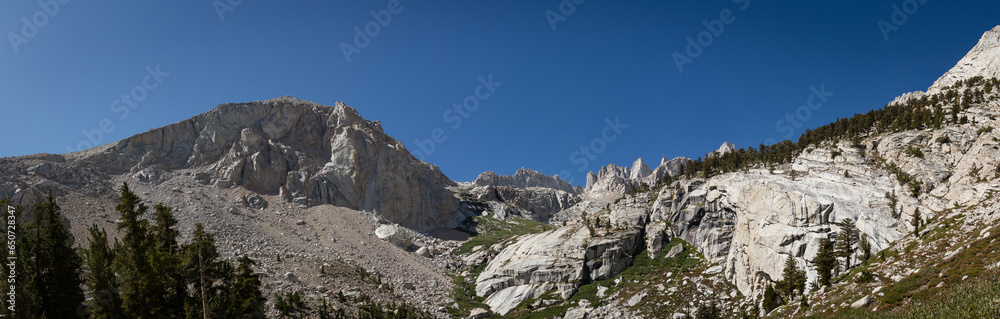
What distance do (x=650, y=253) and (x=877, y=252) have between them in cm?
4009

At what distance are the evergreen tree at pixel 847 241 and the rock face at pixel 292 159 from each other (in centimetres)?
12946

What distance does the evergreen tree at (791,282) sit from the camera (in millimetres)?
54031

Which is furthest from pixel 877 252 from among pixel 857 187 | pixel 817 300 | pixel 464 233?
pixel 464 233

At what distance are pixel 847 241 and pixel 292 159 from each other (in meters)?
153

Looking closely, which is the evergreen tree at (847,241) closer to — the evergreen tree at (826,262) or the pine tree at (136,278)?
the evergreen tree at (826,262)

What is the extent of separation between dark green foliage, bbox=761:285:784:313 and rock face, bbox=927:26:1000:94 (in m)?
75.9

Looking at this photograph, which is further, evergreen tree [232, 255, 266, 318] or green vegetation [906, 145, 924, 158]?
green vegetation [906, 145, 924, 158]

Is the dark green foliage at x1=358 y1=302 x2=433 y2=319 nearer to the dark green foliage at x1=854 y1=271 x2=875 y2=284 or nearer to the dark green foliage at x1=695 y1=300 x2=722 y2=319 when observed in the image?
the dark green foliage at x1=695 y1=300 x2=722 y2=319

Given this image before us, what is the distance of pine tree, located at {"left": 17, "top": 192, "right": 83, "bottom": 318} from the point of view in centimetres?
3042

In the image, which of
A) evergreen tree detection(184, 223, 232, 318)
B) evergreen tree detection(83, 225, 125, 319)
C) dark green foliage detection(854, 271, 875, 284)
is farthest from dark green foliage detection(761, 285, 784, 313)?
evergreen tree detection(83, 225, 125, 319)

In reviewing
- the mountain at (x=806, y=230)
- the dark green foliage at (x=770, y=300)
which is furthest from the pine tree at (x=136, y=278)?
the dark green foliage at (x=770, y=300)

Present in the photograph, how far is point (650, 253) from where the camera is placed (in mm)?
88938

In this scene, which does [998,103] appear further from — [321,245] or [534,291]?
[321,245]

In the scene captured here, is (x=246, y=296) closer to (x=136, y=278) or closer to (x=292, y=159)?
(x=136, y=278)
